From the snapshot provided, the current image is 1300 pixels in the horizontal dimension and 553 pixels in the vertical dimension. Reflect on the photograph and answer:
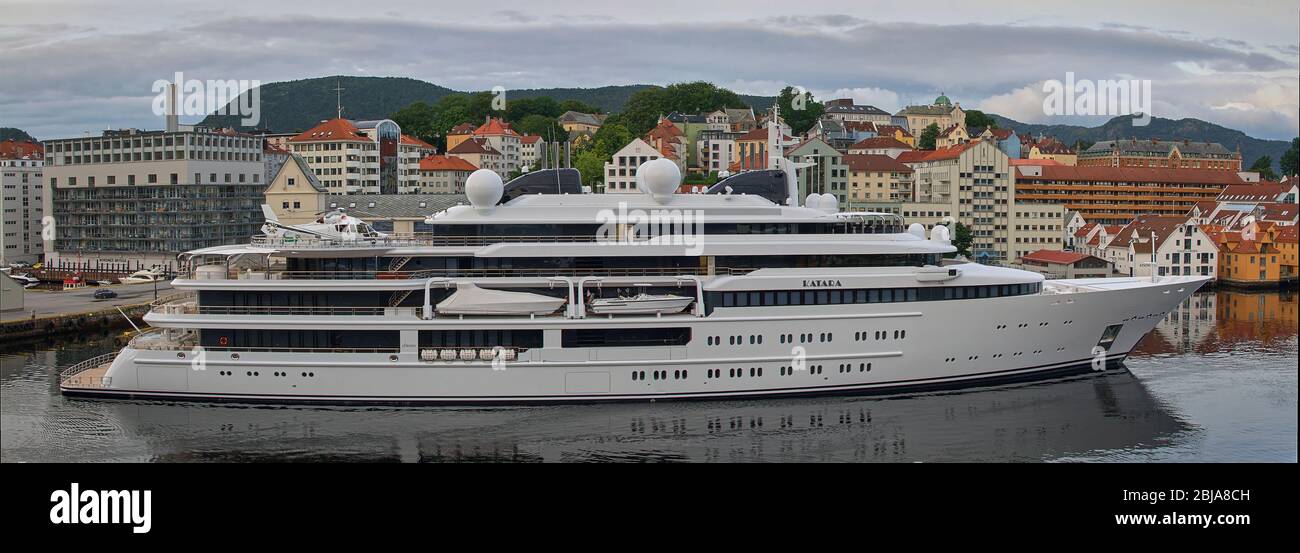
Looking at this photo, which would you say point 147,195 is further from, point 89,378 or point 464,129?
point 89,378

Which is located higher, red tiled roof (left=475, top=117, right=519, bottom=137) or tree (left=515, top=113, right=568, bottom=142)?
tree (left=515, top=113, right=568, bottom=142)

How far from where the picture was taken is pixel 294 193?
4150cm

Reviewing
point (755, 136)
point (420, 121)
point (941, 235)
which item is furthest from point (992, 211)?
point (420, 121)

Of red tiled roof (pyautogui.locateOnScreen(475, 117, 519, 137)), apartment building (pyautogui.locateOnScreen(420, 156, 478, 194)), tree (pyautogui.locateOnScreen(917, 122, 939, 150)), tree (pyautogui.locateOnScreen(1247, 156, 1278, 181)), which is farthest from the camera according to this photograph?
tree (pyautogui.locateOnScreen(917, 122, 939, 150))

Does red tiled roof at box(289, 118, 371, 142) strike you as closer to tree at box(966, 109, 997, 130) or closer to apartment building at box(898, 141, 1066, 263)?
apartment building at box(898, 141, 1066, 263)

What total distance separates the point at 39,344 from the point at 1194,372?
24826 millimetres

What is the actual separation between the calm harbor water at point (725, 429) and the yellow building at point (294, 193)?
21.1 metres

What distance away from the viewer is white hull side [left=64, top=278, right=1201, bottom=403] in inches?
719

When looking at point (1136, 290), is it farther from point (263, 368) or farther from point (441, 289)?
point (263, 368)

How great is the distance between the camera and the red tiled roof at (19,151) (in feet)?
180

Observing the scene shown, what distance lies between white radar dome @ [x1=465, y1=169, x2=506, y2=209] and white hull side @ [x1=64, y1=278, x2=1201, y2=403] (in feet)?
9.26

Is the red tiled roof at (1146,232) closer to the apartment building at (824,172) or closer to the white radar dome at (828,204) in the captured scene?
the apartment building at (824,172)

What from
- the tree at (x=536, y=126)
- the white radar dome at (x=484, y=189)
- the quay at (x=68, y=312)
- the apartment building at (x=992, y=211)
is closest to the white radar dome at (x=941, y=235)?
the white radar dome at (x=484, y=189)

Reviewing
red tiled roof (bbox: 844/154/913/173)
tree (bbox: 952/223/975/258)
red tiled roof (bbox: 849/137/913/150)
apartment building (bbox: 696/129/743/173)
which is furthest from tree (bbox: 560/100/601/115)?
tree (bbox: 952/223/975/258)
